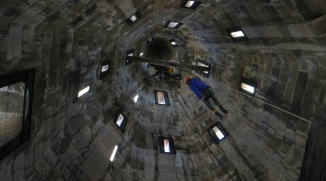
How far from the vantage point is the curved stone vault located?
4761 millimetres

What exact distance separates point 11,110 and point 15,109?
0.25ft

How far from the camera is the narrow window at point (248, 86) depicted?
8.66 m

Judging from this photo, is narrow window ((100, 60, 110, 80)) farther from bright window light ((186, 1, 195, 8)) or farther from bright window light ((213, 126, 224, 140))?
bright window light ((213, 126, 224, 140))

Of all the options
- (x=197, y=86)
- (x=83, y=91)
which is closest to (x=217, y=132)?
(x=197, y=86)

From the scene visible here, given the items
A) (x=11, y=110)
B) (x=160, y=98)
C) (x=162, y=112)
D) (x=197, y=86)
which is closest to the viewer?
(x=11, y=110)

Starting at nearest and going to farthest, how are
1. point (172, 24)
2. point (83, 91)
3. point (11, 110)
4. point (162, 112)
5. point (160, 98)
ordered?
point (11, 110)
point (83, 91)
point (172, 24)
point (162, 112)
point (160, 98)

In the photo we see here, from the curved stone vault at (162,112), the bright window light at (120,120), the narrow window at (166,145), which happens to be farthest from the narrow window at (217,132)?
the bright window light at (120,120)

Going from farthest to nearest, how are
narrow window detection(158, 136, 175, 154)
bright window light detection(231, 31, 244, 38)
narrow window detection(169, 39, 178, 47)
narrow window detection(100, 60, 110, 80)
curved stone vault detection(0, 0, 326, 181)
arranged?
narrow window detection(169, 39, 178, 47) < narrow window detection(158, 136, 175, 154) < narrow window detection(100, 60, 110, 80) < bright window light detection(231, 31, 244, 38) < curved stone vault detection(0, 0, 326, 181)

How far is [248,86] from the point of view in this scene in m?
9.05

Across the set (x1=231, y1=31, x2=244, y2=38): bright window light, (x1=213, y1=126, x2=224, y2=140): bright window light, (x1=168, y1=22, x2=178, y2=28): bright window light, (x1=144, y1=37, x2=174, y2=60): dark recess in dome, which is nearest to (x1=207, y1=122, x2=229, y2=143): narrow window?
(x1=213, y1=126, x2=224, y2=140): bright window light

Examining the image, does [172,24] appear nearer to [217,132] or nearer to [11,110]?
[217,132]

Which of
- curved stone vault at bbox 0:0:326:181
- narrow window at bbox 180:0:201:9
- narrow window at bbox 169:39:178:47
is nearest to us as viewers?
curved stone vault at bbox 0:0:326:181

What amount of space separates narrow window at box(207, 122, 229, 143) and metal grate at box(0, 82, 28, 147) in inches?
330

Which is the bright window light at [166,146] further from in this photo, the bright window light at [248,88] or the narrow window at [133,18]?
the narrow window at [133,18]
